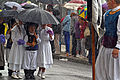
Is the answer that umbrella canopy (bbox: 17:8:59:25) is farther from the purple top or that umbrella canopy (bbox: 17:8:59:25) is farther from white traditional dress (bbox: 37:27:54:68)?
the purple top

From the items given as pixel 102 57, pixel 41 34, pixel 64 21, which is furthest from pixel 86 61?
pixel 102 57

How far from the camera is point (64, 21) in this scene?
17719 mm

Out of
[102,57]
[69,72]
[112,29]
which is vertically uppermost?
[112,29]

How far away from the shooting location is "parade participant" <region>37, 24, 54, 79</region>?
1142 cm

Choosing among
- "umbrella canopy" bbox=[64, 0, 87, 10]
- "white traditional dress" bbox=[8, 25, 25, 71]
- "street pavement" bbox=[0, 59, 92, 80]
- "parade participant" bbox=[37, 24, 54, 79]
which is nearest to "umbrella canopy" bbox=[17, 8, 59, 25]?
"white traditional dress" bbox=[8, 25, 25, 71]

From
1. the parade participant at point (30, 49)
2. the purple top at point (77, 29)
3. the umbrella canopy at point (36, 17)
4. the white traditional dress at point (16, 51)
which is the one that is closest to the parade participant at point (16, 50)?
the white traditional dress at point (16, 51)

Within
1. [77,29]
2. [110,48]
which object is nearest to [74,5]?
[77,29]

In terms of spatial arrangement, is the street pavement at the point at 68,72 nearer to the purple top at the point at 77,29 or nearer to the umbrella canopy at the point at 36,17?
the umbrella canopy at the point at 36,17

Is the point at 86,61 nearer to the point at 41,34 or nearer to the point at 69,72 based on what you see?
the point at 69,72

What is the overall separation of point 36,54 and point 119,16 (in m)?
4.24

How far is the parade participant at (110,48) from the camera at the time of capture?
7566mm

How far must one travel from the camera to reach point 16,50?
11.3 meters

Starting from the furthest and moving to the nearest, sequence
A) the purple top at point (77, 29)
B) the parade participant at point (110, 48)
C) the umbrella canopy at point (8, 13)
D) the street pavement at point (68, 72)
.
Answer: the purple top at point (77, 29)
the street pavement at point (68, 72)
the umbrella canopy at point (8, 13)
the parade participant at point (110, 48)

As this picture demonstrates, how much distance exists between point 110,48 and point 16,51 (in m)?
4.10
